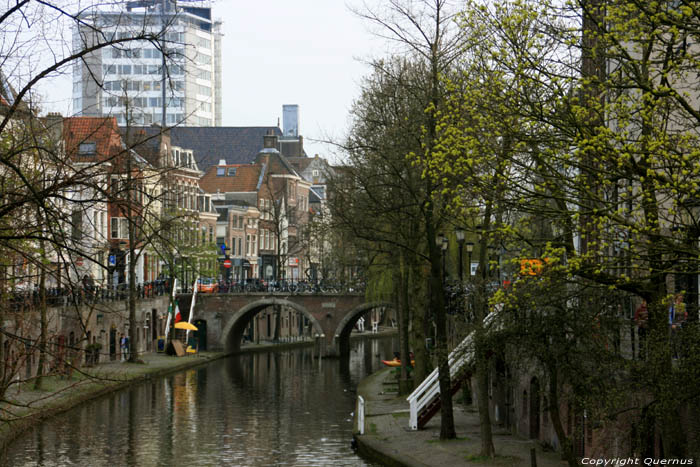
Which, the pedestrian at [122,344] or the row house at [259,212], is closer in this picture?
the pedestrian at [122,344]

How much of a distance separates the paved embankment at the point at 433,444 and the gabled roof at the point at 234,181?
204 ft

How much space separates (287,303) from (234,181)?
1120 inches

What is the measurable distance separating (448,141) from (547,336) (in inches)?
197

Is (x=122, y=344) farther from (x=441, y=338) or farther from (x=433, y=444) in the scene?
(x=441, y=338)

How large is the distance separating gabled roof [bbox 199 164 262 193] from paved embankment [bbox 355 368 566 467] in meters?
62.3

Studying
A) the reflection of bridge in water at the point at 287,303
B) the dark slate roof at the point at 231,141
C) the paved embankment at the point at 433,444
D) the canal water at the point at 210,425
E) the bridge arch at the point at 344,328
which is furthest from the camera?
the dark slate roof at the point at 231,141

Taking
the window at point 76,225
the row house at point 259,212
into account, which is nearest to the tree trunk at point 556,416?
the window at point 76,225

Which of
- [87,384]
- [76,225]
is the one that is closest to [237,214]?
[87,384]

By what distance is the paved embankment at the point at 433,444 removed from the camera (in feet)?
80.1

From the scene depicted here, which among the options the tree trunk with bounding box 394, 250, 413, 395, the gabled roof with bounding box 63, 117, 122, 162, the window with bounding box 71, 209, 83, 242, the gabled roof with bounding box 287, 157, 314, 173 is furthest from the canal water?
the gabled roof with bounding box 287, 157, 314, 173

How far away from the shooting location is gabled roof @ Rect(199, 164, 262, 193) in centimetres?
9844

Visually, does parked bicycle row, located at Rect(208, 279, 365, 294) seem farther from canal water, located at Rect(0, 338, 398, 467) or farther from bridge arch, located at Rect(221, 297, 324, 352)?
canal water, located at Rect(0, 338, 398, 467)

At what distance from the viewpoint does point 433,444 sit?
27375 mm

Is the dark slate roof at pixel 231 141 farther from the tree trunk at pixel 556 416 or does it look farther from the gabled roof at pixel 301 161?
the tree trunk at pixel 556 416
